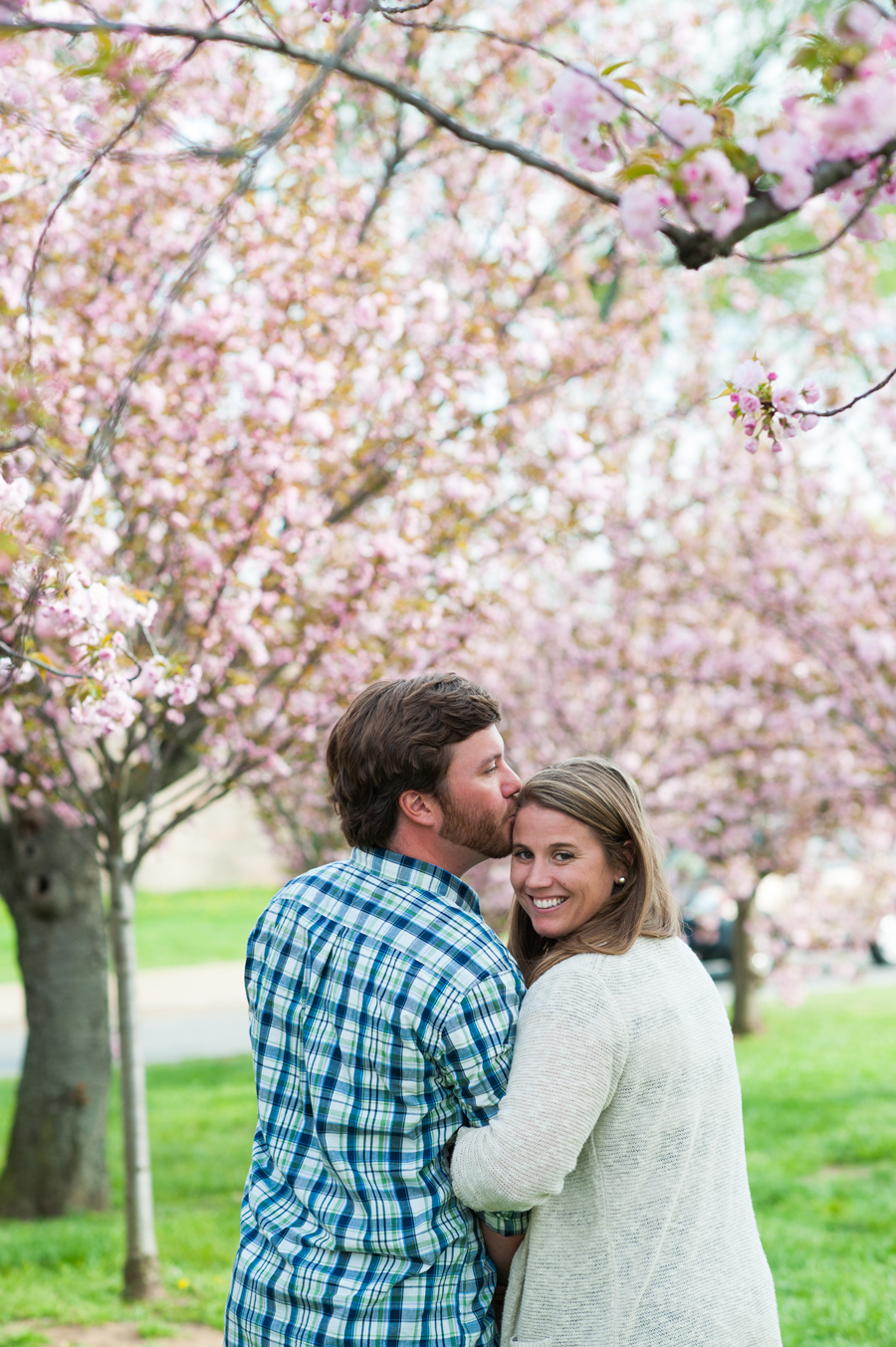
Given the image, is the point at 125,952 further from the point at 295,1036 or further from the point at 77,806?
the point at 295,1036

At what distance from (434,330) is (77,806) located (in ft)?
8.56

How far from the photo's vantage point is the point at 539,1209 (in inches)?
78.0

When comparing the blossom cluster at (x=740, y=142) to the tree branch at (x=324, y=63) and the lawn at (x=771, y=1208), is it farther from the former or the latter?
the lawn at (x=771, y=1208)

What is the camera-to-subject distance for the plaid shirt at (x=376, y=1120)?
6.15ft

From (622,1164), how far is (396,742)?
774mm

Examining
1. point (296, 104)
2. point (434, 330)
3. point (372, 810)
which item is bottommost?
point (372, 810)

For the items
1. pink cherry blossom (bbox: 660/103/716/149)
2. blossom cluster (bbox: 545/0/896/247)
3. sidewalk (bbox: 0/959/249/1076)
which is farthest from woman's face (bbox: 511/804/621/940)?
→ sidewalk (bbox: 0/959/249/1076)

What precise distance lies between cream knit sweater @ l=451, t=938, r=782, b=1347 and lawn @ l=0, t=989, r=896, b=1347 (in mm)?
2573

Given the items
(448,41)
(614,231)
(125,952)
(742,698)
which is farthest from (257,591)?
(742,698)

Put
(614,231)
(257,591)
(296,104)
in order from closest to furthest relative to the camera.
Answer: (296,104) < (257,591) < (614,231)

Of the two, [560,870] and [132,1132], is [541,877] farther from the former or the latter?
[132,1132]

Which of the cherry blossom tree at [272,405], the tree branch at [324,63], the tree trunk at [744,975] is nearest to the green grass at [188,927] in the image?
the tree trunk at [744,975]

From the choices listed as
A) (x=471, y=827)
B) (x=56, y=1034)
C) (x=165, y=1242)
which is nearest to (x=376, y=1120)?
(x=471, y=827)

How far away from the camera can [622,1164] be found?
1.93 metres
